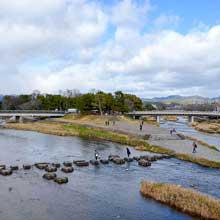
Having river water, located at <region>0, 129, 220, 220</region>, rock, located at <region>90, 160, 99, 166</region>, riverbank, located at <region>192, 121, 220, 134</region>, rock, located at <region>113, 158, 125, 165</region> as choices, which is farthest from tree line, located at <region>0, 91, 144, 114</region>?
rock, located at <region>90, 160, 99, 166</region>

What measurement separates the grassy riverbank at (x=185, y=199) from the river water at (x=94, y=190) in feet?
2.45

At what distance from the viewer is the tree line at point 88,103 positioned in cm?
12588

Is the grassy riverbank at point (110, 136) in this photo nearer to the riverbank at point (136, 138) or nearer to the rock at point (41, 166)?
the riverbank at point (136, 138)

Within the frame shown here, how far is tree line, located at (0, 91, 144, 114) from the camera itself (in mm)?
125875

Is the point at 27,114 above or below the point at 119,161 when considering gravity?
above

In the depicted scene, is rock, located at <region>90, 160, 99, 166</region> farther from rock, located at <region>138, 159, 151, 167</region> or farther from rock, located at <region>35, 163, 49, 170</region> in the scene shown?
rock, located at <region>35, 163, 49, 170</region>

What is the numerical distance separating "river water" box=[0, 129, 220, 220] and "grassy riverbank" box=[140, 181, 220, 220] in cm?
75

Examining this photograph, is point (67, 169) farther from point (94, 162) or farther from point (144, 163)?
point (144, 163)

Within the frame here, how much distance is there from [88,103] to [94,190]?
9244 cm

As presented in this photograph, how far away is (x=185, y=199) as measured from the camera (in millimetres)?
28984

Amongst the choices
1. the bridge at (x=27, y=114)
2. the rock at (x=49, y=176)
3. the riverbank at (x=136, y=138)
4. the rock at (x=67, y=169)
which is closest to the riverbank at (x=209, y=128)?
the riverbank at (x=136, y=138)

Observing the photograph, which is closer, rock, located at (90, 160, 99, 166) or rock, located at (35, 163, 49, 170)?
rock, located at (35, 163, 49, 170)

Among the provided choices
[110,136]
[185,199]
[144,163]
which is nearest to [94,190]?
[185,199]

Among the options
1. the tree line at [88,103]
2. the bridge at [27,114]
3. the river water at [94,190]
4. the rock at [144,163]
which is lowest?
the river water at [94,190]
